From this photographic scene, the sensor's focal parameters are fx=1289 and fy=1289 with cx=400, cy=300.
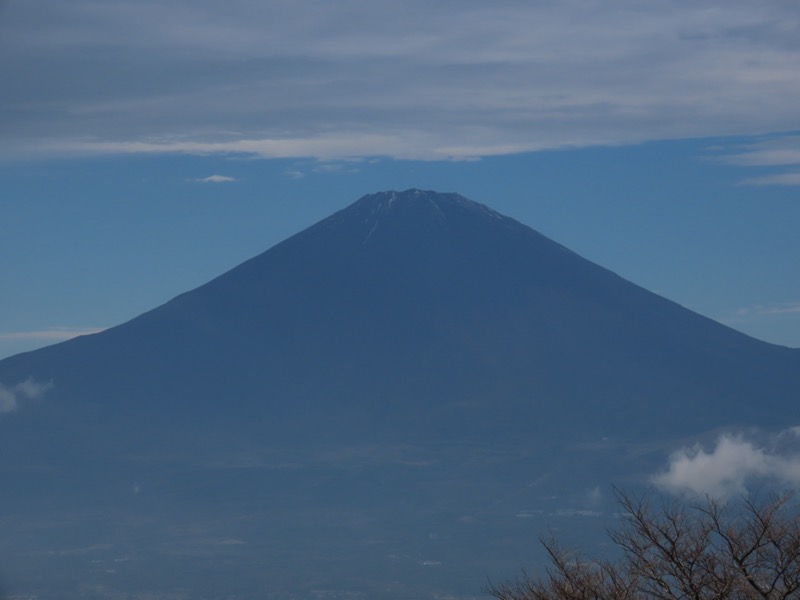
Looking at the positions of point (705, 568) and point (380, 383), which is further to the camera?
point (380, 383)

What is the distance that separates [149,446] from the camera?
130 m

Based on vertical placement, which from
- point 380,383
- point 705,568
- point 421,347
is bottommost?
point 705,568

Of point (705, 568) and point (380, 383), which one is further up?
point (380, 383)

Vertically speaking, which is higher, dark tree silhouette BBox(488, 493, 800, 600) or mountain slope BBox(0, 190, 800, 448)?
mountain slope BBox(0, 190, 800, 448)

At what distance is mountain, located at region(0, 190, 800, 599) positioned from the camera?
381ft

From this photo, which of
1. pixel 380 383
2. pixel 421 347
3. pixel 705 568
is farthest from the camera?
pixel 421 347

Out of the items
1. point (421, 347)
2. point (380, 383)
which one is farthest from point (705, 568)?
point (421, 347)

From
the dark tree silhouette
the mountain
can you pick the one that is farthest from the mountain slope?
the dark tree silhouette

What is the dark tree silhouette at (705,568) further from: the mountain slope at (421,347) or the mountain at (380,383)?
the mountain slope at (421,347)

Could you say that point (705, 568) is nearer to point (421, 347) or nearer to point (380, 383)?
point (380, 383)

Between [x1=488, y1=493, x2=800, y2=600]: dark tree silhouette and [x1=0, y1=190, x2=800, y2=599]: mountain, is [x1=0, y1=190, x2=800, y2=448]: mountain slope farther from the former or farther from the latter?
[x1=488, y1=493, x2=800, y2=600]: dark tree silhouette

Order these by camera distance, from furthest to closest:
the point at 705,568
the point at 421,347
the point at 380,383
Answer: the point at 421,347, the point at 380,383, the point at 705,568

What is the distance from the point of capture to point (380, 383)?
133 metres

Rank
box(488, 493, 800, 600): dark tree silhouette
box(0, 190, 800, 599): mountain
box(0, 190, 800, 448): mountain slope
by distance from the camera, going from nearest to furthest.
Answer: box(488, 493, 800, 600): dark tree silhouette
box(0, 190, 800, 599): mountain
box(0, 190, 800, 448): mountain slope
